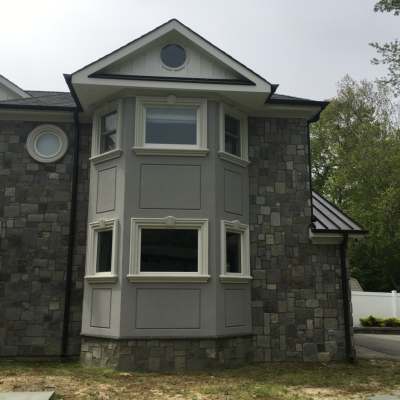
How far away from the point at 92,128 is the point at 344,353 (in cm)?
769

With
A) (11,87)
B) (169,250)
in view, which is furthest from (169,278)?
(11,87)

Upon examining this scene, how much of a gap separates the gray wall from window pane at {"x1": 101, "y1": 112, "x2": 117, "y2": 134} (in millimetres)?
469

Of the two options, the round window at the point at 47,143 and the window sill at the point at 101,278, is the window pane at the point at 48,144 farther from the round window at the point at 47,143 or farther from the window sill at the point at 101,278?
the window sill at the point at 101,278

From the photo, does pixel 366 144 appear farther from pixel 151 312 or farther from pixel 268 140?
pixel 151 312

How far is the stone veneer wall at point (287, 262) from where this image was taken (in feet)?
34.3

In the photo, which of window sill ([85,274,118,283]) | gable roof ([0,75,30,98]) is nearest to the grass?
window sill ([85,274,118,283])

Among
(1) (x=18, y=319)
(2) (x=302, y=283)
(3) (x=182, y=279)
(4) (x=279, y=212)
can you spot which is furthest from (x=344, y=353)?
(1) (x=18, y=319)

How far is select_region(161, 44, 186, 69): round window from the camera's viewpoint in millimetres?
10375

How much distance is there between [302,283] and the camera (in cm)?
1073

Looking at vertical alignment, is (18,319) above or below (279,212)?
below

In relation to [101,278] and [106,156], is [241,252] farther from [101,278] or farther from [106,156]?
[106,156]

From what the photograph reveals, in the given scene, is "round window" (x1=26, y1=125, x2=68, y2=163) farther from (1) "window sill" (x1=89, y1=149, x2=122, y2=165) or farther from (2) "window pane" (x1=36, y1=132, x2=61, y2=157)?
(1) "window sill" (x1=89, y1=149, x2=122, y2=165)

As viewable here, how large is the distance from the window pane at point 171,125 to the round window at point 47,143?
2.34 metres

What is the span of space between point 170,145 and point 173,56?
2014 millimetres
